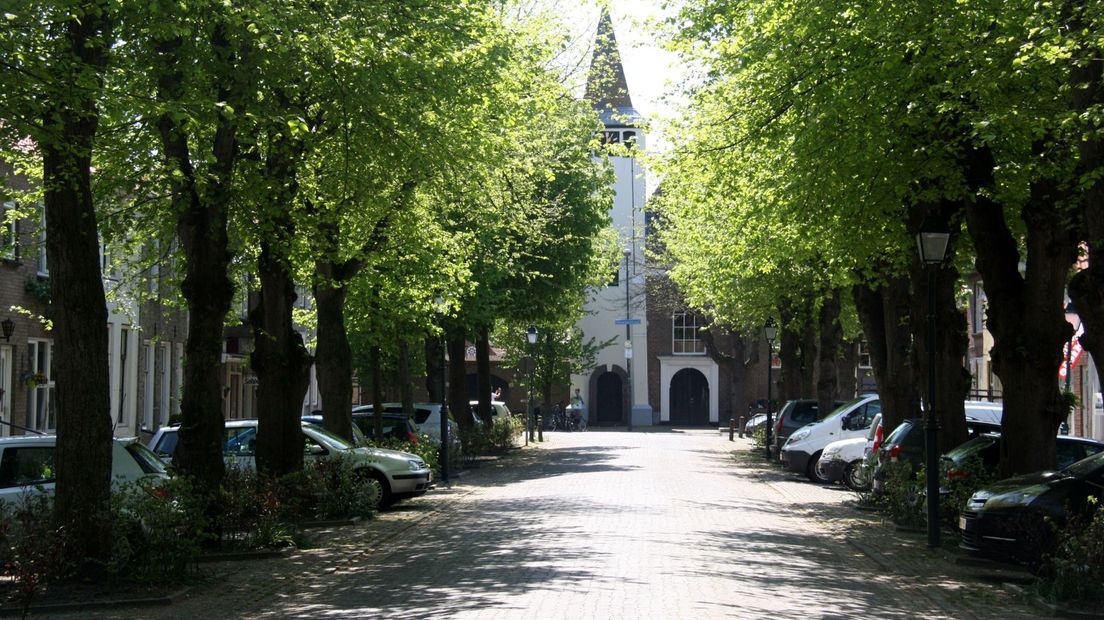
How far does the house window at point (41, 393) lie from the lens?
101 ft

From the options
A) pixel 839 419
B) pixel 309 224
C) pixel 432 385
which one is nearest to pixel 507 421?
pixel 432 385

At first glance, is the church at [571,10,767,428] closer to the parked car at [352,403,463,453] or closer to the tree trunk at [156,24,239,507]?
the parked car at [352,403,463,453]

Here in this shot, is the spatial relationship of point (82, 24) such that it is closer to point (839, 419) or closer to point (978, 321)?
point (839, 419)

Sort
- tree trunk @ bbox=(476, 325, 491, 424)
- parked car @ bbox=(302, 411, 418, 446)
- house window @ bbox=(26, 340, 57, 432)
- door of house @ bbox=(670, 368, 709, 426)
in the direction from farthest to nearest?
door of house @ bbox=(670, 368, 709, 426)
tree trunk @ bbox=(476, 325, 491, 424)
house window @ bbox=(26, 340, 57, 432)
parked car @ bbox=(302, 411, 418, 446)

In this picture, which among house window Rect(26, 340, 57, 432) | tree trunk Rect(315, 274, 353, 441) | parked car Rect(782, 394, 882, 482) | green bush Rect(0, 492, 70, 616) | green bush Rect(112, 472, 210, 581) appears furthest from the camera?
house window Rect(26, 340, 57, 432)

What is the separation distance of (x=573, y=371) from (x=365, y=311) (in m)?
41.4

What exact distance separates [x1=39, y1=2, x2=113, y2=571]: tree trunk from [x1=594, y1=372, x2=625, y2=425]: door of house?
6949 cm

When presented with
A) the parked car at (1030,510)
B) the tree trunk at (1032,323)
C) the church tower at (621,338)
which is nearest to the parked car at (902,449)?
the tree trunk at (1032,323)

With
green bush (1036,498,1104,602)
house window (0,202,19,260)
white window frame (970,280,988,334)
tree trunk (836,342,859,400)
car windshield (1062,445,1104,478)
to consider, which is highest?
white window frame (970,280,988,334)

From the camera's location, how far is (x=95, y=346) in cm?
1330

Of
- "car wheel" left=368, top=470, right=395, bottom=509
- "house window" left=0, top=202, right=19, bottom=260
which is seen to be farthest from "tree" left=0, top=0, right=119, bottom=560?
"car wheel" left=368, top=470, right=395, bottom=509

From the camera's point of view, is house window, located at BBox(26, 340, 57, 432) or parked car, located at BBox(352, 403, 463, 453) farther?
parked car, located at BBox(352, 403, 463, 453)

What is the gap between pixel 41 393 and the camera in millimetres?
31547

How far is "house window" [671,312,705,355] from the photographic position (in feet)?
267
